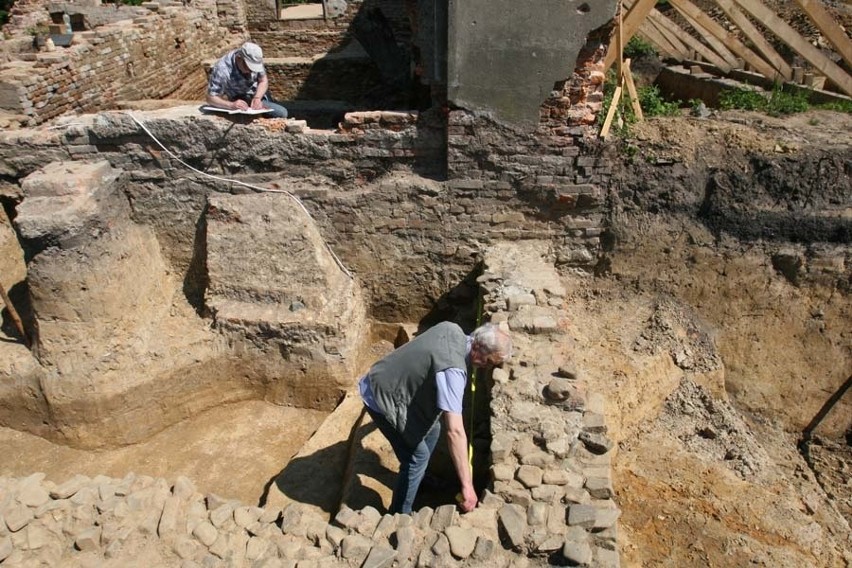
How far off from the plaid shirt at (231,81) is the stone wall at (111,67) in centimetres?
217

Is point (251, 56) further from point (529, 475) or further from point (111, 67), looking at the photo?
point (529, 475)

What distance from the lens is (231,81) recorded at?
5496mm

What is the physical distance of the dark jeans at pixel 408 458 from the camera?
3586 millimetres

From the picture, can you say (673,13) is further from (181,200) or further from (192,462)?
(192,462)

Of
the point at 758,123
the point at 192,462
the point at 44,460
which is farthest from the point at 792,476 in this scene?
the point at 44,460

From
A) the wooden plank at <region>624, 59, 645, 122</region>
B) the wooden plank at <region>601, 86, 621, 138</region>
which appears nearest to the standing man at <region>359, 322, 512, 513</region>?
the wooden plank at <region>601, 86, 621, 138</region>

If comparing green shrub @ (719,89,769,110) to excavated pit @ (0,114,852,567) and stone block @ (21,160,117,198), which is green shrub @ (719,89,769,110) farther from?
stone block @ (21,160,117,198)

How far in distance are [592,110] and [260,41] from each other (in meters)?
9.23

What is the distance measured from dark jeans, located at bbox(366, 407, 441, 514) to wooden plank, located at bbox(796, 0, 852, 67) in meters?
5.51

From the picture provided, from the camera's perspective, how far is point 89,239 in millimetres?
4941

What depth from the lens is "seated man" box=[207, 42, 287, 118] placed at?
17.7 feet

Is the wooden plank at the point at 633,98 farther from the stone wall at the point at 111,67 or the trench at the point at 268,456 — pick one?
the stone wall at the point at 111,67

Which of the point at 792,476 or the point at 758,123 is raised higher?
the point at 758,123

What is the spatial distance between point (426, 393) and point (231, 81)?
11.8 ft
